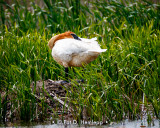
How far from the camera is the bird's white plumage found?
4.27m

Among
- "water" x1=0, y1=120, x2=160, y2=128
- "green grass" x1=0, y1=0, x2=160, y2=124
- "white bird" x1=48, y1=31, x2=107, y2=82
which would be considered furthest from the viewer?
"white bird" x1=48, y1=31, x2=107, y2=82

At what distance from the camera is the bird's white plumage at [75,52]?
4.27 m

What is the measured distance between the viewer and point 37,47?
514cm

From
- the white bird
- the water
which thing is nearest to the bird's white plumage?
the white bird

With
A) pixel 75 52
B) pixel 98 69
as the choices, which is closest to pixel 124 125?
pixel 98 69

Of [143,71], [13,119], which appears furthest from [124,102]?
[13,119]

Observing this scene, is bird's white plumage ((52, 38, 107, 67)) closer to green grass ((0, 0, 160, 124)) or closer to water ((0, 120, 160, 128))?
green grass ((0, 0, 160, 124))

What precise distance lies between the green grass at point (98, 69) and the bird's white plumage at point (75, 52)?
122 mm

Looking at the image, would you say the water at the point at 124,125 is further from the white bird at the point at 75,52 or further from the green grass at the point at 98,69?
the white bird at the point at 75,52

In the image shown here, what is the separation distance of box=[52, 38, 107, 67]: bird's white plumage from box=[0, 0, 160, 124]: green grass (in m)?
0.12

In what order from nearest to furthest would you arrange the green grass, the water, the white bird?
1. the water
2. the green grass
3. the white bird

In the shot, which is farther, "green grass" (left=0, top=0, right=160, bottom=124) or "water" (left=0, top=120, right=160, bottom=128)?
"green grass" (left=0, top=0, right=160, bottom=124)

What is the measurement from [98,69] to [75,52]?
37cm

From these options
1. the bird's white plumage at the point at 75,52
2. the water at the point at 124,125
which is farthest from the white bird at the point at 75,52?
the water at the point at 124,125
